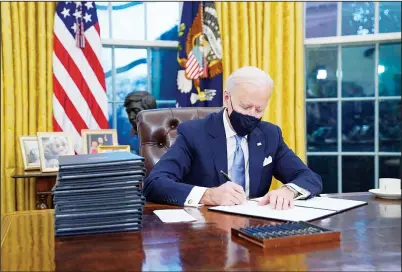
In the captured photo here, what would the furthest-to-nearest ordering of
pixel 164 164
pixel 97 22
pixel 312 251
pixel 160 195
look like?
pixel 97 22 < pixel 164 164 < pixel 160 195 < pixel 312 251

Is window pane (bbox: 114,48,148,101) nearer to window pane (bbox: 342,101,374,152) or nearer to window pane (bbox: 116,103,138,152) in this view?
window pane (bbox: 116,103,138,152)

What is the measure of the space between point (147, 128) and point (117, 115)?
1.51 meters

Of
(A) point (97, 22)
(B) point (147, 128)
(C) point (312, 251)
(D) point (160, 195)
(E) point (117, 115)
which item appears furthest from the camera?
(E) point (117, 115)

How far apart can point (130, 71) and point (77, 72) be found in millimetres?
529

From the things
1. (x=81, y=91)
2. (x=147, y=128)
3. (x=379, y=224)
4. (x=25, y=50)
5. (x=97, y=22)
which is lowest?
(x=379, y=224)

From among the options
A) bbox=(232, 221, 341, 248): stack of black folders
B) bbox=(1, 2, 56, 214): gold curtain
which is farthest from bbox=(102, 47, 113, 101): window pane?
bbox=(232, 221, 341, 248): stack of black folders

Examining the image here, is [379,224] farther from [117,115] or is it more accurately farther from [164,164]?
[117,115]

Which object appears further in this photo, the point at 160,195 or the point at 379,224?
the point at 160,195

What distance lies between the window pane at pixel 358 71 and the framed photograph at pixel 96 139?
6.27 feet

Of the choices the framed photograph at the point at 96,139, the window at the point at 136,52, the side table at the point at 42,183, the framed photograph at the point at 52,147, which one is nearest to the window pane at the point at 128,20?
the window at the point at 136,52

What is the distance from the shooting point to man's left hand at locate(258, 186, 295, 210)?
1413mm

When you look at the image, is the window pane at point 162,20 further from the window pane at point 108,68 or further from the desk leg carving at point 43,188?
the desk leg carving at point 43,188

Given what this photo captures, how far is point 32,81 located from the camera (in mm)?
3174

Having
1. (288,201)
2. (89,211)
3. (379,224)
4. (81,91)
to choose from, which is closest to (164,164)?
(288,201)
